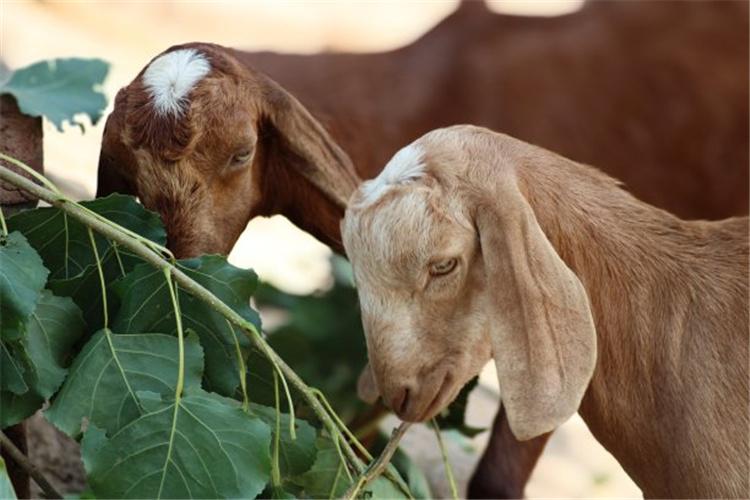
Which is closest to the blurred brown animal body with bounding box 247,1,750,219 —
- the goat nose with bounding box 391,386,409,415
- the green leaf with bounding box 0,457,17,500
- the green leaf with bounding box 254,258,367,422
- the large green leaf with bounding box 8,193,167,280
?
the green leaf with bounding box 254,258,367,422

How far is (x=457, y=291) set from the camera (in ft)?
8.34

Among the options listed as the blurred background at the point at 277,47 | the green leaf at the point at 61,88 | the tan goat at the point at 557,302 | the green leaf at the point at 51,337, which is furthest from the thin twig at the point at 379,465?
the blurred background at the point at 277,47

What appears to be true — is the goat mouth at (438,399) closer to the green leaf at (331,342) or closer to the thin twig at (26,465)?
the thin twig at (26,465)

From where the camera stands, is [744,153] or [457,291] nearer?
[457,291]

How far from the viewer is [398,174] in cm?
254

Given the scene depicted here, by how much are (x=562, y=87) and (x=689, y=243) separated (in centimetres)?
170

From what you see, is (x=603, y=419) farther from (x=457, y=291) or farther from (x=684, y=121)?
(x=684, y=121)

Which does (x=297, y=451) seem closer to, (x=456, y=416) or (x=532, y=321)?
(x=532, y=321)

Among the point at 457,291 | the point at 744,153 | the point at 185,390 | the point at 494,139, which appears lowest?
the point at 744,153

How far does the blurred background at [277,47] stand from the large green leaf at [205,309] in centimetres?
184

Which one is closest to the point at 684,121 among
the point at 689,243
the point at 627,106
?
the point at 627,106

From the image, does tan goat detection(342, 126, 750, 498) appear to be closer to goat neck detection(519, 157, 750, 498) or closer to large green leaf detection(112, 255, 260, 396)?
goat neck detection(519, 157, 750, 498)

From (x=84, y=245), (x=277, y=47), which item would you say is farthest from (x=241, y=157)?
(x=277, y=47)

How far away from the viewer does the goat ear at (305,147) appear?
126 inches
